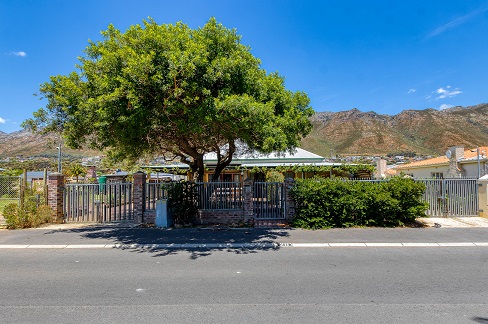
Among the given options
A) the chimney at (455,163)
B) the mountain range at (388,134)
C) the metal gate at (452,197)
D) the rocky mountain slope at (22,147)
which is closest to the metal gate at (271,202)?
the metal gate at (452,197)

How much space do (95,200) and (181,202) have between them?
13.7 ft

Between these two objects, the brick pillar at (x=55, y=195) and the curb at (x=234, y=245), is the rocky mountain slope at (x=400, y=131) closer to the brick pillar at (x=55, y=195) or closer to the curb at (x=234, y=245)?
the curb at (x=234, y=245)

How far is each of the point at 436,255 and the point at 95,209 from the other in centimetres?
1374

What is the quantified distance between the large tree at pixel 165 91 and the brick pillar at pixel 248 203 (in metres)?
2.23

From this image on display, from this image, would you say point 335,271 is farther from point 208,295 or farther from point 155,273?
point 155,273

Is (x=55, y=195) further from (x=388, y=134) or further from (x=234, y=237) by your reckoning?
(x=388, y=134)

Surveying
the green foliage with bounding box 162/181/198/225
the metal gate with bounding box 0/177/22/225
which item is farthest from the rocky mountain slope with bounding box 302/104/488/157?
the metal gate with bounding box 0/177/22/225

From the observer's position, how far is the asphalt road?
4312 millimetres

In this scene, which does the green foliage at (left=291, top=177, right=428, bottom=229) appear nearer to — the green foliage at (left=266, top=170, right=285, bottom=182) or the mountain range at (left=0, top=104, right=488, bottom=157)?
the green foliage at (left=266, top=170, right=285, bottom=182)

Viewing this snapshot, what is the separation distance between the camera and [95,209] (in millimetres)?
14219

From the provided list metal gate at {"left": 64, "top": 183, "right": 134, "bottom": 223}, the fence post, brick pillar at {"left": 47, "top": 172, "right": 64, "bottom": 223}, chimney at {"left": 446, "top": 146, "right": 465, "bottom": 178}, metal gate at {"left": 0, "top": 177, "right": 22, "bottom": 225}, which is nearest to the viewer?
metal gate at {"left": 0, "top": 177, "right": 22, "bottom": 225}

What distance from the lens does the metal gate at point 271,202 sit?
12.2 metres

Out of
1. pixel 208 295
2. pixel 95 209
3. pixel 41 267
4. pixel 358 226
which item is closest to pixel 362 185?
pixel 358 226

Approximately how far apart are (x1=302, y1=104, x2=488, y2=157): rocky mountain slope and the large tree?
217ft
